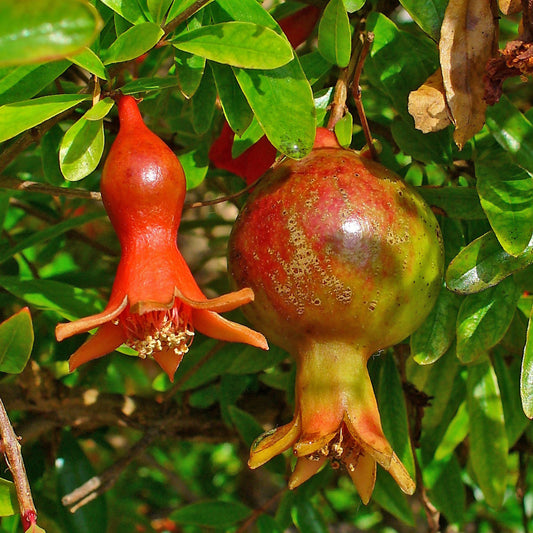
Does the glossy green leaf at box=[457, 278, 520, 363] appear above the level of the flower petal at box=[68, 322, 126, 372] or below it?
below

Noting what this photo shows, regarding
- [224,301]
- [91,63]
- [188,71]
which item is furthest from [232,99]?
[224,301]

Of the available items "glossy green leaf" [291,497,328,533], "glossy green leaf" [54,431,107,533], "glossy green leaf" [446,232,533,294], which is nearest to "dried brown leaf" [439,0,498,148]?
"glossy green leaf" [446,232,533,294]

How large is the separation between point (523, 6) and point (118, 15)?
44 centimetres

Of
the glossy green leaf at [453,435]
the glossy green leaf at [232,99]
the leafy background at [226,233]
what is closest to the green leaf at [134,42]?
the leafy background at [226,233]

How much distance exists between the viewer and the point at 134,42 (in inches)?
30.3

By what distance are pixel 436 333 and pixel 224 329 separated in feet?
1.05

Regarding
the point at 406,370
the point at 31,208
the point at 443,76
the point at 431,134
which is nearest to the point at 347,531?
the point at 406,370

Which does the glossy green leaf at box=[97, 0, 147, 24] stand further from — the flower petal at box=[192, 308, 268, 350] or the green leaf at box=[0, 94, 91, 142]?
the flower petal at box=[192, 308, 268, 350]

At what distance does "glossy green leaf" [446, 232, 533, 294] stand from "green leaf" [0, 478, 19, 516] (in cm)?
53

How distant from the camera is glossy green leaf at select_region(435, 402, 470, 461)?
1.28 meters

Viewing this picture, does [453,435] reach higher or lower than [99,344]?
lower

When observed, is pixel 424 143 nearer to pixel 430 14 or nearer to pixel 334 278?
pixel 430 14

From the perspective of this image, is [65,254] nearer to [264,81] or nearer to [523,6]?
[264,81]

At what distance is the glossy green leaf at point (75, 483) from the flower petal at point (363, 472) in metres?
0.58
